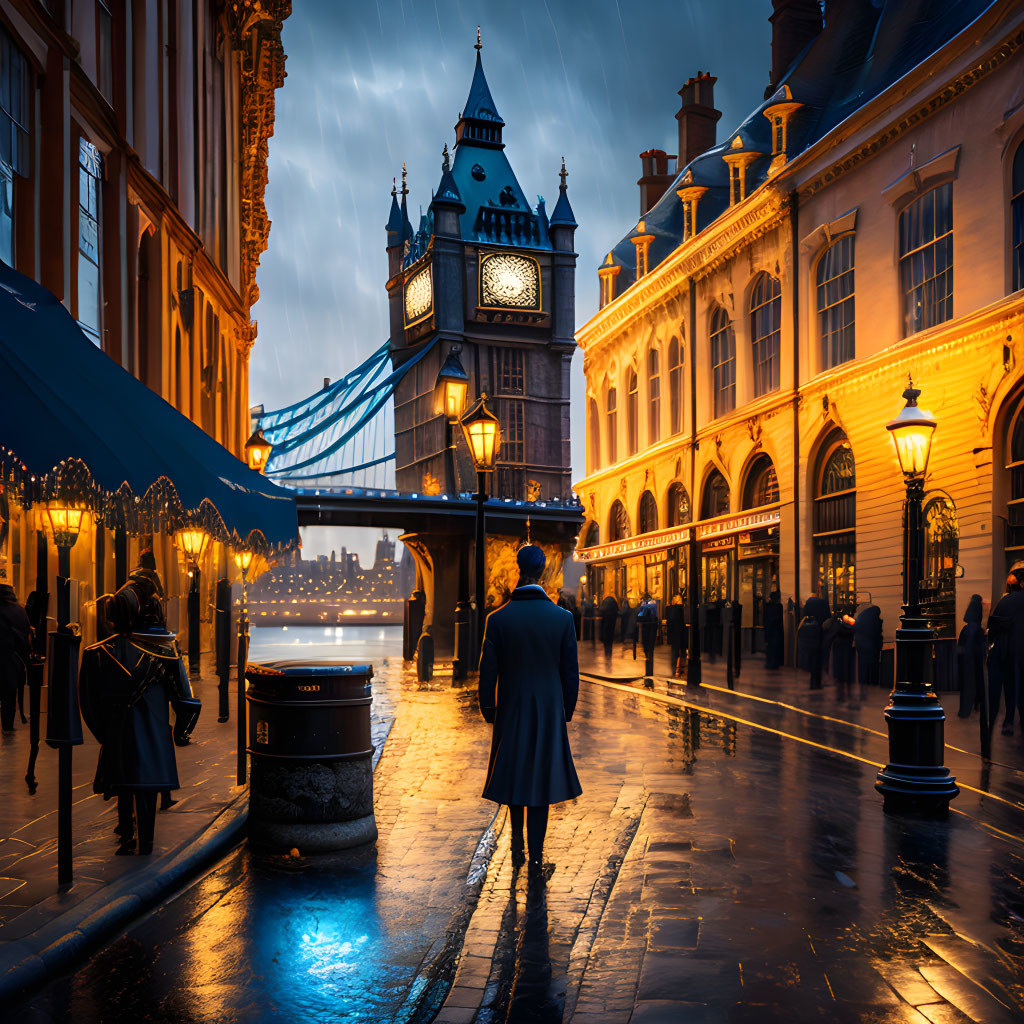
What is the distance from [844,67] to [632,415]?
47.4ft

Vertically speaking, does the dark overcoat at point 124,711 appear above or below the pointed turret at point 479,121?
below

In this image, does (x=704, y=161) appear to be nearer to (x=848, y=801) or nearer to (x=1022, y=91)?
(x=1022, y=91)

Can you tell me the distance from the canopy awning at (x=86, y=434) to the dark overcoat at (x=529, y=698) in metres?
2.74

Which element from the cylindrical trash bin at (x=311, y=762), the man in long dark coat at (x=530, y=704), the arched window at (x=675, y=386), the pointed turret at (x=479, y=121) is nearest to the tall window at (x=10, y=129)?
the cylindrical trash bin at (x=311, y=762)

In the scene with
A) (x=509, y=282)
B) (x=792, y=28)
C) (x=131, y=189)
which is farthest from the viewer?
(x=509, y=282)

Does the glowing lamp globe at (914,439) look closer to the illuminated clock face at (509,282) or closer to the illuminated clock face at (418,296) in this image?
the illuminated clock face at (418,296)

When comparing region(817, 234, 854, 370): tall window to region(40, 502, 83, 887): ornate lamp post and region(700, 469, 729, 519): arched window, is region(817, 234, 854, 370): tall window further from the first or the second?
region(40, 502, 83, 887): ornate lamp post

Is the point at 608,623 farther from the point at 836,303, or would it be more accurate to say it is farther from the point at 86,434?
the point at 86,434

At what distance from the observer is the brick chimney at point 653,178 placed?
4409 cm

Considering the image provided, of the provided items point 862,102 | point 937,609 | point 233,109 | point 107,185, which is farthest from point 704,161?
point 107,185

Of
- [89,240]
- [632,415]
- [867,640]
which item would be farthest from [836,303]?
[89,240]

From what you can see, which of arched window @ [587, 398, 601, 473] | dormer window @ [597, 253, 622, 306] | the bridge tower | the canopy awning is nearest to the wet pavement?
the canopy awning

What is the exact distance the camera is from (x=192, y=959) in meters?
4.70

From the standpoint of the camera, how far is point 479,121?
191 feet
